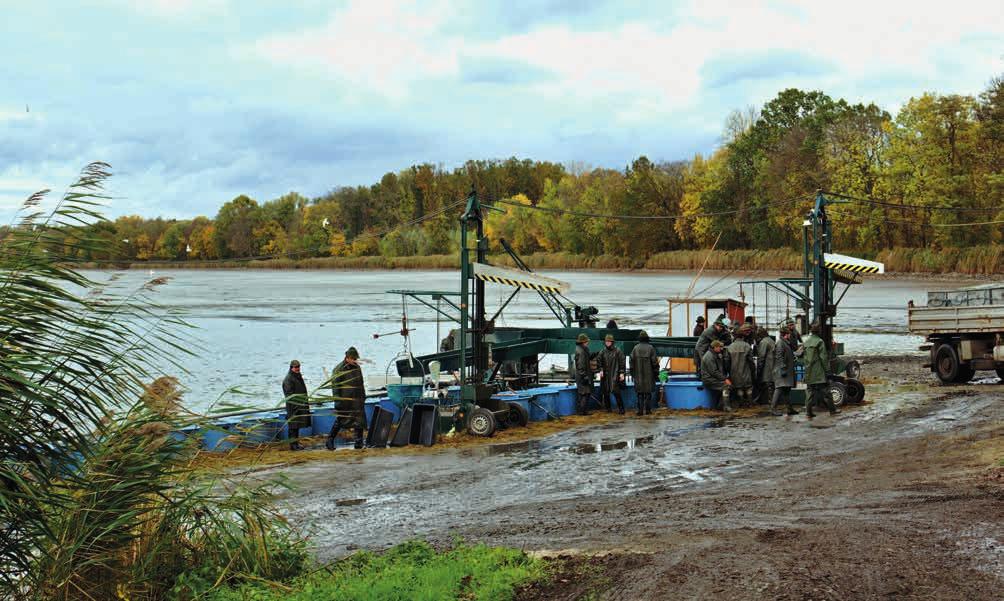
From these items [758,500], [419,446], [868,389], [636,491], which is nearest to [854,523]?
[758,500]

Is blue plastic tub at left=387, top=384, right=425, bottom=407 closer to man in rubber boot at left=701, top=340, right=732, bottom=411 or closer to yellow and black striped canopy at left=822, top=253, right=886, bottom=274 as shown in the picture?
man in rubber boot at left=701, top=340, right=732, bottom=411

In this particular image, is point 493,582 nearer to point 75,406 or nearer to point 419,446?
point 75,406

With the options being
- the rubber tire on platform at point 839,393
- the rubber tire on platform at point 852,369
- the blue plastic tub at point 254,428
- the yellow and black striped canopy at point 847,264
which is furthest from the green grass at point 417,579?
the yellow and black striped canopy at point 847,264

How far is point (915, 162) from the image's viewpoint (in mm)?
66750

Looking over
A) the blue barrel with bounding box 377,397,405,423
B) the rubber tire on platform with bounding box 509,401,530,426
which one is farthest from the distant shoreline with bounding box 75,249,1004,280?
the rubber tire on platform with bounding box 509,401,530,426

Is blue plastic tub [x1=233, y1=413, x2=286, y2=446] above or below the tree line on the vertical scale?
below

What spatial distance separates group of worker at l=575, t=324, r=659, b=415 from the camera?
19.1 metres

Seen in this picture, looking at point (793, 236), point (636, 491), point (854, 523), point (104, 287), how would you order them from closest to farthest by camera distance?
point (104, 287)
point (854, 523)
point (636, 491)
point (793, 236)

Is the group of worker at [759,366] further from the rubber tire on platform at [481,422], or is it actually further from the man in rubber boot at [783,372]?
the rubber tire on platform at [481,422]

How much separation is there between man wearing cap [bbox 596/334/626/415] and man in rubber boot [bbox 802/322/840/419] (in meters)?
3.72

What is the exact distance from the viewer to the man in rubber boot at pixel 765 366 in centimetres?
1930

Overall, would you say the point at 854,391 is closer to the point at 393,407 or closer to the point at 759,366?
the point at 759,366

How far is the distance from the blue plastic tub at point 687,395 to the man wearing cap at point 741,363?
1.88 feet

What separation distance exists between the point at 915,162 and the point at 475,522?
64.4m
